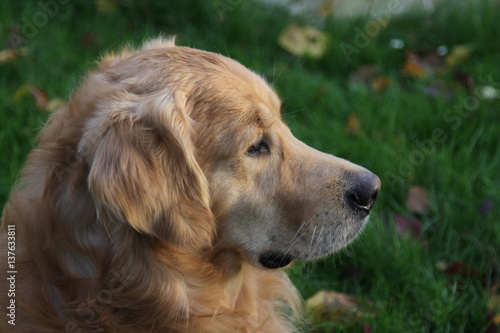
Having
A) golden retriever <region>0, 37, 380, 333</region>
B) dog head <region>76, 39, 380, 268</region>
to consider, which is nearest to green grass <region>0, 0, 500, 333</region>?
golden retriever <region>0, 37, 380, 333</region>

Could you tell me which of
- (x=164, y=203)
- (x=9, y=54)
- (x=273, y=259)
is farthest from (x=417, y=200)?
(x=9, y=54)

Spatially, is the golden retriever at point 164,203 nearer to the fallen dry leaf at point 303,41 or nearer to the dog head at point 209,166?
the dog head at point 209,166

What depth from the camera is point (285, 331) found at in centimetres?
334

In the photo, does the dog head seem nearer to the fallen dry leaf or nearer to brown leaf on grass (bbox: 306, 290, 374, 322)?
brown leaf on grass (bbox: 306, 290, 374, 322)

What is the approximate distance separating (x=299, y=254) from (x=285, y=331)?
54 centimetres

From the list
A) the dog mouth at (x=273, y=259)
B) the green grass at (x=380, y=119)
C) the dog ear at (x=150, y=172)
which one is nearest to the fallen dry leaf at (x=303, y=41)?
the green grass at (x=380, y=119)

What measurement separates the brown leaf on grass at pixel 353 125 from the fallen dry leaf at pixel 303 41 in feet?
3.07

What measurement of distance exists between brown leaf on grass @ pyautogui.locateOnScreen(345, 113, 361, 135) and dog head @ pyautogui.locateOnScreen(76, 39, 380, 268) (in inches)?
68.5

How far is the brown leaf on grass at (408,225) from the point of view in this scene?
406cm

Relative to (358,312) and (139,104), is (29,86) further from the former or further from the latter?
(358,312)

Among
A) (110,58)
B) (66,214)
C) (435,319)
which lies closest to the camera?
(66,214)

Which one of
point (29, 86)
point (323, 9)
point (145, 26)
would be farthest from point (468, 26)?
point (29, 86)

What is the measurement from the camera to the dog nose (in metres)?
2.94

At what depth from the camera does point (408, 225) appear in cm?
411
